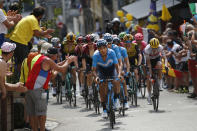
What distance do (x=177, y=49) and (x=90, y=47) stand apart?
4.34 m

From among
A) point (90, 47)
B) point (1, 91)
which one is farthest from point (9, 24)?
point (90, 47)

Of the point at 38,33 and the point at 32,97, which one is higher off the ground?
the point at 38,33

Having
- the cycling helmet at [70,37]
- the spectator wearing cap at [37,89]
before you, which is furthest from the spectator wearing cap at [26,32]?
the cycling helmet at [70,37]

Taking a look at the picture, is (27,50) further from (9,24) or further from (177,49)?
(177,49)

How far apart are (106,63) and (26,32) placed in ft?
6.65

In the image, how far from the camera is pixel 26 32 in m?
13.3

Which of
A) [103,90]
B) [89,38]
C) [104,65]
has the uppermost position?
[89,38]

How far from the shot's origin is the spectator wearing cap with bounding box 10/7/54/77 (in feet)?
40.7

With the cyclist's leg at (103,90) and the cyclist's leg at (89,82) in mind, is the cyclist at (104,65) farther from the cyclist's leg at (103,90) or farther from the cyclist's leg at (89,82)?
the cyclist's leg at (89,82)

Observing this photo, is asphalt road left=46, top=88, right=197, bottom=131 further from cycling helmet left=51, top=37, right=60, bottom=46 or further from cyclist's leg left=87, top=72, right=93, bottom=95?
cycling helmet left=51, top=37, right=60, bottom=46

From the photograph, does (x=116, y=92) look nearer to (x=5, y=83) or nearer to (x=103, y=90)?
(x=103, y=90)

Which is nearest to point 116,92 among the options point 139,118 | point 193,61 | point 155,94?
point 139,118

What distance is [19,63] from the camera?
46.9 feet

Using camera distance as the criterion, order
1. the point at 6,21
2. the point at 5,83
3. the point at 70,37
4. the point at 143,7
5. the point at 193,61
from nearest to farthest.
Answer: the point at 5,83
the point at 6,21
the point at 193,61
the point at 70,37
the point at 143,7
